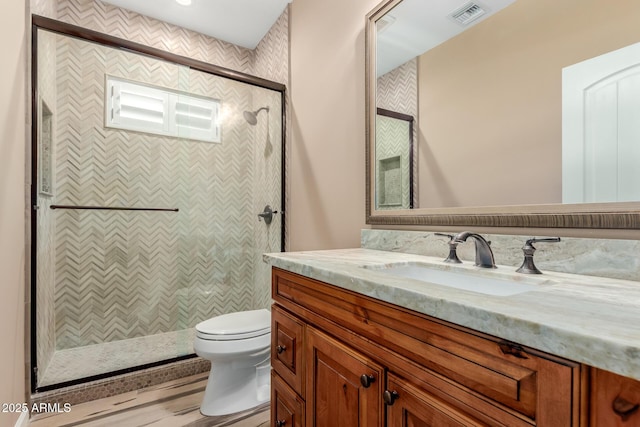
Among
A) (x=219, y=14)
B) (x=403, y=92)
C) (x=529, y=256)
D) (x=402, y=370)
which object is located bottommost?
(x=402, y=370)

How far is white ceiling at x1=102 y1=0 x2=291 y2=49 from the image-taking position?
7.71 ft

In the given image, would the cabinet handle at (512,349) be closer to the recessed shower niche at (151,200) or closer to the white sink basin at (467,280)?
the white sink basin at (467,280)

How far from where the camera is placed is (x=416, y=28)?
53.4 inches

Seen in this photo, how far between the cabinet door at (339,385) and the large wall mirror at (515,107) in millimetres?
656

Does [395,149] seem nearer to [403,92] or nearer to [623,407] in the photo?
[403,92]

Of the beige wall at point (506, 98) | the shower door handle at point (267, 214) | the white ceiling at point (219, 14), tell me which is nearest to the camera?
the beige wall at point (506, 98)

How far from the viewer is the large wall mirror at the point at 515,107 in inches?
32.5

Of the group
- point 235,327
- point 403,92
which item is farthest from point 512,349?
point 235,327

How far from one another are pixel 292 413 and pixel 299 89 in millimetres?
1947

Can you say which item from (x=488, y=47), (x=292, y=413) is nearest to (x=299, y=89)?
(x=488, y=47)

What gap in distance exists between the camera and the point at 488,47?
1128mm

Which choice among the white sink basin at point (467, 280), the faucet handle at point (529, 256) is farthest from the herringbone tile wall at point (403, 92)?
the faucet handle at point (529, 256)

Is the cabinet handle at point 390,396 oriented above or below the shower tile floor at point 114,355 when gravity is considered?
above

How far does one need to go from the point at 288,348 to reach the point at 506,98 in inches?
45.0
